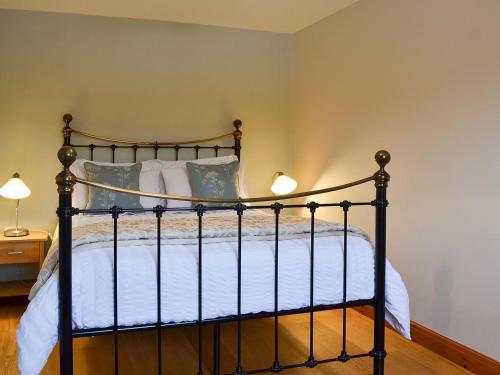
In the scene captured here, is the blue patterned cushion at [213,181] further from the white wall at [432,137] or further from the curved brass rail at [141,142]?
the white wall at [432,137]

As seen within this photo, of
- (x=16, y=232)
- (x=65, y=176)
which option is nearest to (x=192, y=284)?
(x=65, y=176)

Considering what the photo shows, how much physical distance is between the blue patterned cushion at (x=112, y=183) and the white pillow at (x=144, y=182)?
0.38 ft

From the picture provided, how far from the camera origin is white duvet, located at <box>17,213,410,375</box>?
6.24 ft

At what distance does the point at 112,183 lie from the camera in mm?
3498

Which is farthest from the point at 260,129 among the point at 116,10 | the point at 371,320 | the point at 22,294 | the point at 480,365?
the point at 480,365

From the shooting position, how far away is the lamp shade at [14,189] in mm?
3536

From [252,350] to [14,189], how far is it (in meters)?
2.01

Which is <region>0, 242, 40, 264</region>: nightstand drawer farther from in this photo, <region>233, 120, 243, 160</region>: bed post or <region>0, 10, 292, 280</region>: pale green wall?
<region>233, 120, 243, 160</region>: bed post

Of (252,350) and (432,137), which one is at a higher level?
(432,137)

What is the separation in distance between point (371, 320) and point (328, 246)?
1421 mm

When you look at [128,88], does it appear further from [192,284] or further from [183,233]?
[192,284]

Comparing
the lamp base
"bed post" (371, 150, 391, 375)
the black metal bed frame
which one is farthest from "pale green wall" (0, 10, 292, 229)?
"bed post" (371, 150, 391, 375)

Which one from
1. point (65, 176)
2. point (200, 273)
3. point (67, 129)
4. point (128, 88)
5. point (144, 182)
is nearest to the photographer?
point (65, 176)

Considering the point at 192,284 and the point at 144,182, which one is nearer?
the point at 192,284
